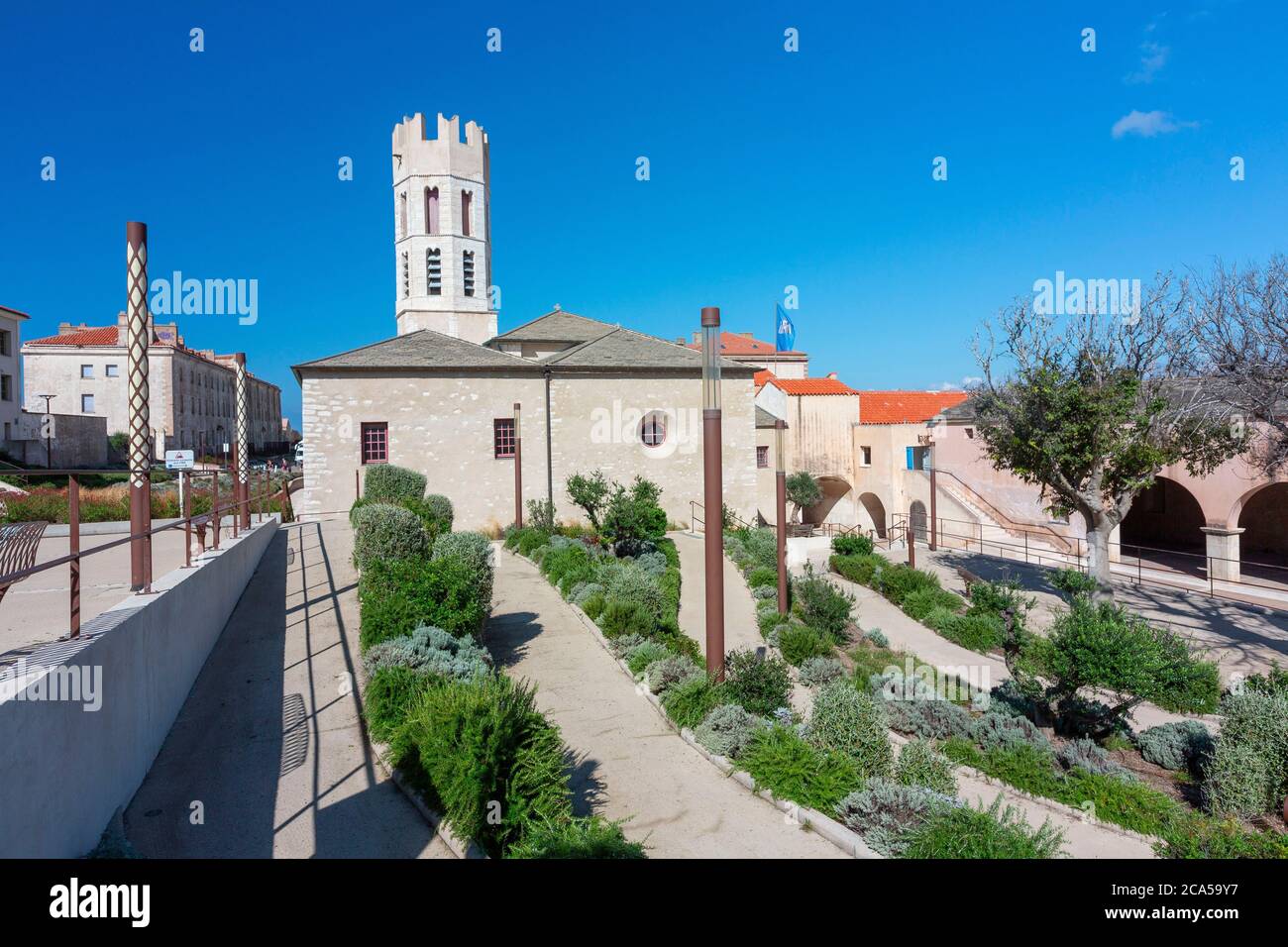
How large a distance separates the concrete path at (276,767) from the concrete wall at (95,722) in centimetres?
28

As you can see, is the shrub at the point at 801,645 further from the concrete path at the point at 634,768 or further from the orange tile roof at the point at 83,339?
the orange tile roof at the point at 83,339

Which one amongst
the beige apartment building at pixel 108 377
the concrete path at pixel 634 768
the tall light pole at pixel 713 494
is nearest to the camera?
the concrete path at pixel 634 768

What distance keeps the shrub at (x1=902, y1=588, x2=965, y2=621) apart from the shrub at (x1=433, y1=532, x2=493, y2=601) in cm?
1013

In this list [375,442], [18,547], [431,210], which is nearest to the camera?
[18,547]

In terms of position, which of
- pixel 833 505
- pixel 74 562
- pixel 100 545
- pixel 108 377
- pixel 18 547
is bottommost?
pixel 833 505

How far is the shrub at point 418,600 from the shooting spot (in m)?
8.36

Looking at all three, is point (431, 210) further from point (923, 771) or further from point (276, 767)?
point (923, 771)

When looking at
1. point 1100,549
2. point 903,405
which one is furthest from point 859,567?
point 903,405

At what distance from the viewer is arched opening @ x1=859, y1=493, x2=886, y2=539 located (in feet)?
116

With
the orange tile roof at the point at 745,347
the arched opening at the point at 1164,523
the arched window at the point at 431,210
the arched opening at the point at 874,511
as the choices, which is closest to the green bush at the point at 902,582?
the arched opening at the point at 1164,523

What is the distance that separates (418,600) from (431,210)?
92.9ft

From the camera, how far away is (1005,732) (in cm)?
859
